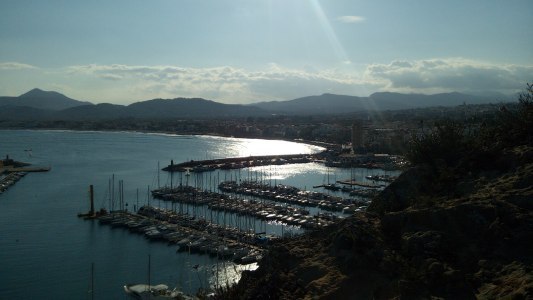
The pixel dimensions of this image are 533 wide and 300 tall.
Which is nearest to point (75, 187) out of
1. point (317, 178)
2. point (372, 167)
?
point (317, 178)

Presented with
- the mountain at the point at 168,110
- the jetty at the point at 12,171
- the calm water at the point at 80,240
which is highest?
the mountain at the point at 168,110

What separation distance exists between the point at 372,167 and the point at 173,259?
810 inches

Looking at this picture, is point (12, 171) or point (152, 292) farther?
point (12, 171)

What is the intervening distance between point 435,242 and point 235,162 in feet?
98.7

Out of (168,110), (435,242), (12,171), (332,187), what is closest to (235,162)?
(332,187)

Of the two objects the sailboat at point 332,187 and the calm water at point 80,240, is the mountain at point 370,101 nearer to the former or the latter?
the calm water at point 80,240

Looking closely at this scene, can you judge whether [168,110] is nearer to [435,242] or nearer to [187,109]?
[187,109]

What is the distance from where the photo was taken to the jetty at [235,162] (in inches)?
1192

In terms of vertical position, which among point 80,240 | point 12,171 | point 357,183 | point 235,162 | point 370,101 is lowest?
point 80,240

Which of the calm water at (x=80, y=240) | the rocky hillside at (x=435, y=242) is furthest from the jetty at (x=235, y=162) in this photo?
the rocky hillside at (x=435, y=242)

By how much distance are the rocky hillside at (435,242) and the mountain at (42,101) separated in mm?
144684

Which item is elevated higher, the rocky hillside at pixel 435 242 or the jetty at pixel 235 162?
the rocky hillside at pixel 435 242

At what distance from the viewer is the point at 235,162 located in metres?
33.3

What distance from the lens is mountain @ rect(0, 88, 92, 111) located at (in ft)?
461
